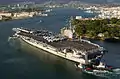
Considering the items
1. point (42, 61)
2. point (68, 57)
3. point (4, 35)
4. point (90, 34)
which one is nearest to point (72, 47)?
point (68, 57)

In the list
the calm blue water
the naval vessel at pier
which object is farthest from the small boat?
the naval vessel at pier

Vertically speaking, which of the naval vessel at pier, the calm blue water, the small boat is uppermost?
the naval vessel at pier

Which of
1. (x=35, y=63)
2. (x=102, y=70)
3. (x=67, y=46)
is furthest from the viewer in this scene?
(x=67, y=46)

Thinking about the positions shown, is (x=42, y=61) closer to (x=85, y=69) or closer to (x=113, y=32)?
(x=85, y=69)

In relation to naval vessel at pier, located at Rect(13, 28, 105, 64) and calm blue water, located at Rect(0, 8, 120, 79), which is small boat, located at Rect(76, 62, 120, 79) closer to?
calm blue water, located at Rect(0, 8, 120, 79)

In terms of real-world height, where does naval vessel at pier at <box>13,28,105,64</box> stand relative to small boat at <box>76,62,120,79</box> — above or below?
Result: above

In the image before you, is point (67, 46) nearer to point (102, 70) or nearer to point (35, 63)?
point (35, 63)

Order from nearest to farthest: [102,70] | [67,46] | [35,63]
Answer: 1. [102,70]
2. [35,63]
3. [67,46]

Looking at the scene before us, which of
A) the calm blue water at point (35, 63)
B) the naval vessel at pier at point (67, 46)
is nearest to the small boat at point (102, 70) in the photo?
the calm blue water at point (35, 63)

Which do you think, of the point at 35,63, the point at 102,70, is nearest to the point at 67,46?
the point at 35,63
